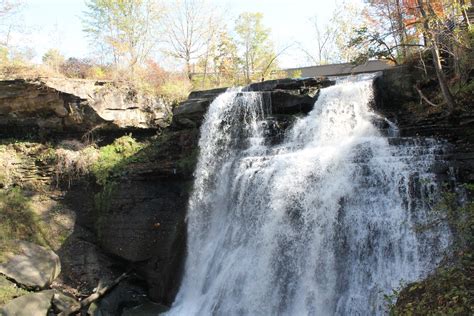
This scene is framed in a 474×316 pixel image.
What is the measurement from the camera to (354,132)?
39.7 feet

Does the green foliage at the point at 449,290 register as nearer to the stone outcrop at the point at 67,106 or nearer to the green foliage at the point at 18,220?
the green foliage at the point at 18,220

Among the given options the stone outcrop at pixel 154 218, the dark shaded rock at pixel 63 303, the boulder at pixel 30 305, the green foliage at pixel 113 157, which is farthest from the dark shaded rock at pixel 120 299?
the green foliage at pixel 113 157

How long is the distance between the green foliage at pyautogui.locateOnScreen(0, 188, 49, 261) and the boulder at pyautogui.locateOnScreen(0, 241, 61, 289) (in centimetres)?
104

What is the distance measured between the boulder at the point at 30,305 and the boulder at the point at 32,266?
651mm

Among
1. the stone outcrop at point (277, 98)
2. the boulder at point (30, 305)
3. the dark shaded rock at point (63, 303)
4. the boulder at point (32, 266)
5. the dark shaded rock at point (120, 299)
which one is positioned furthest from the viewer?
the stone outcrop at point (277, 98)

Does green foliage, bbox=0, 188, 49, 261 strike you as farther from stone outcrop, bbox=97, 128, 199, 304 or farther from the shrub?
stone outcrop, bbox=97, 128, 199, 304

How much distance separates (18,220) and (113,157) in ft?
12.5

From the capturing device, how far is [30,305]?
9383 mm

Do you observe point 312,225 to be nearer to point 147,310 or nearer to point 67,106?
point 147,310

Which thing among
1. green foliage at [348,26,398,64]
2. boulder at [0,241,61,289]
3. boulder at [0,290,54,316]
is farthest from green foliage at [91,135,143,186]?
green foliage at [348,26,398,64]

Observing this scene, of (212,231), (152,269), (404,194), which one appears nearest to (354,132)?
(404,194)

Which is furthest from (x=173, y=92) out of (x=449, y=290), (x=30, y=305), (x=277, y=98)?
(x=449, y=290)

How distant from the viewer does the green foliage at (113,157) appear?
14.2m

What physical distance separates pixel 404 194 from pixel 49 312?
857 cm
